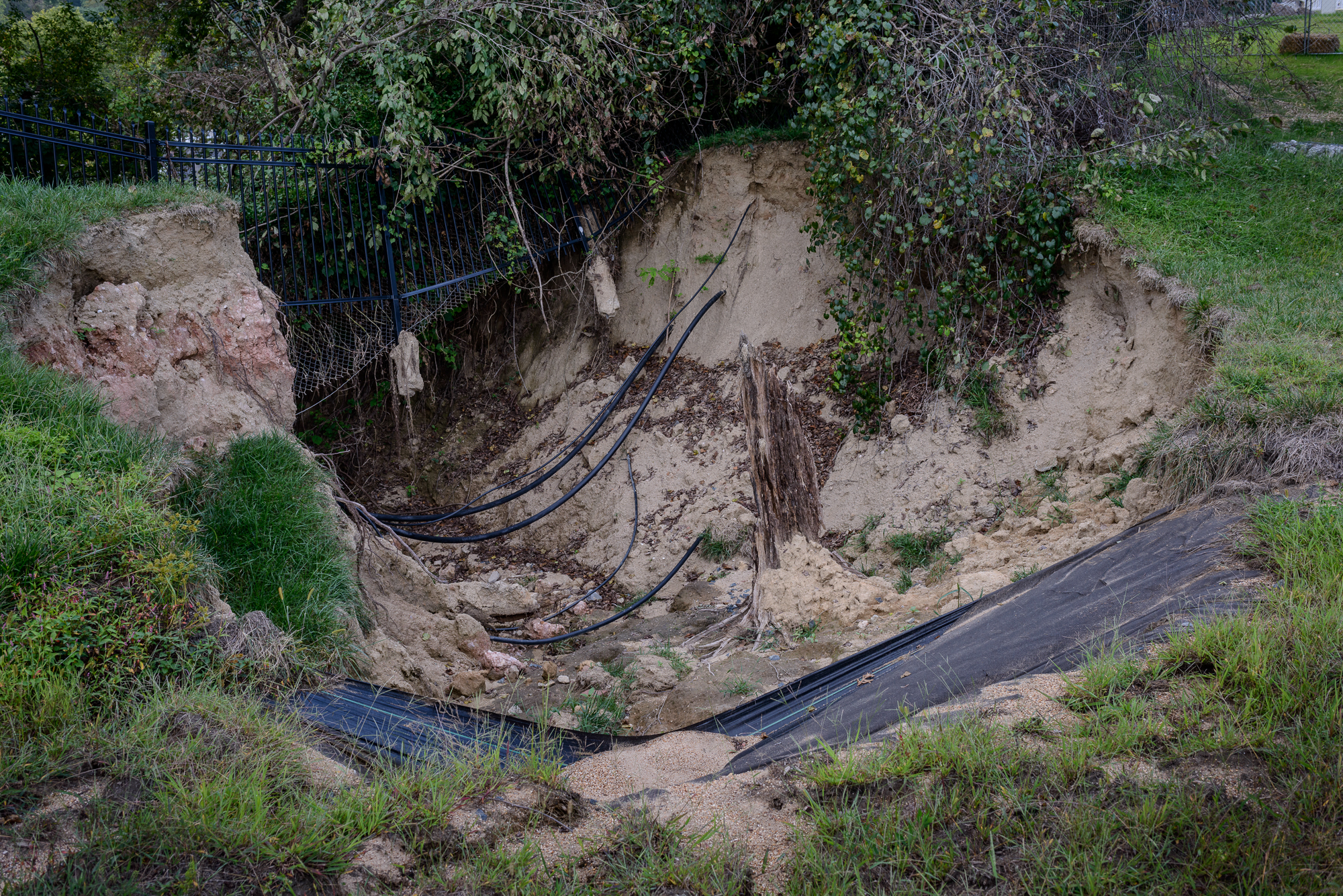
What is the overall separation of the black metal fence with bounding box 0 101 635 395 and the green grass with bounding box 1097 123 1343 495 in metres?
5.17

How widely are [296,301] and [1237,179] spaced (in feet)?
25.7

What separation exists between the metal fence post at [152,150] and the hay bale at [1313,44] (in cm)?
1536

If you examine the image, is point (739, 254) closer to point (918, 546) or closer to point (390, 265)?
point (390, 265)

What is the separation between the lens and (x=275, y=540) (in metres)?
4.48

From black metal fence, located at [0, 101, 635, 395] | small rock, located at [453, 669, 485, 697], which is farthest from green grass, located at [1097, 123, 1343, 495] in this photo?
black metal fence, located at [0, 101, 635, 395]

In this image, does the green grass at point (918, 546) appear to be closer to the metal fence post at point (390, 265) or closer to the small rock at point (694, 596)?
the small rock at point (694, 596)

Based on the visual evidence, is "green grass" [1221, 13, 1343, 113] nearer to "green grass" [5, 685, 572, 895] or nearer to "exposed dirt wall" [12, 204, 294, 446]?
"exposed dirt wall" [12, 204, 294, 446]

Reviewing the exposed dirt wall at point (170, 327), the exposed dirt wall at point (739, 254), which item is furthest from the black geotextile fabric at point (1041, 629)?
the exposed dirt wall at point (739, 254)

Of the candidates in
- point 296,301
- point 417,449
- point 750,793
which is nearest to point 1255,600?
point 750,793

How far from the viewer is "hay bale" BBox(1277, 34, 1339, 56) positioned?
13.3 m

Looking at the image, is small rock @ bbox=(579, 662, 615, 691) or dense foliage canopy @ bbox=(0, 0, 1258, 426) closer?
small rock @ bbox=(579, 662, 615, 691)

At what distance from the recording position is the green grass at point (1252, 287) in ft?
14.1

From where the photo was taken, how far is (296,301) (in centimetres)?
704

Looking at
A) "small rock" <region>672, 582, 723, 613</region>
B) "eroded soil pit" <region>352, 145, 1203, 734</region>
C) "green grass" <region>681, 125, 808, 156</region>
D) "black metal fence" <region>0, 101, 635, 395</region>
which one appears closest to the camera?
"eroded soil pit" <region>352, 145, 1203, 734</region>
